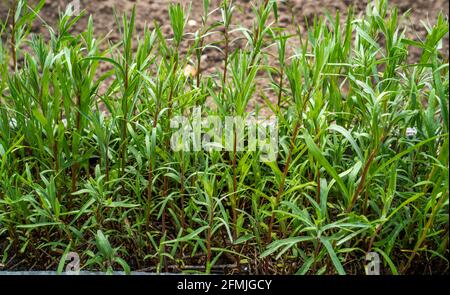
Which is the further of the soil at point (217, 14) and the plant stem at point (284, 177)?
the soil at point (217, 14)

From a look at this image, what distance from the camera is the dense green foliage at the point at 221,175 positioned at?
5.71 feet

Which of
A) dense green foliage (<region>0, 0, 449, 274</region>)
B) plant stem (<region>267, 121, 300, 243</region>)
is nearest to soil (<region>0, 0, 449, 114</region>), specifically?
dense green foliage (<region>0, 0, 449, 274</region>)

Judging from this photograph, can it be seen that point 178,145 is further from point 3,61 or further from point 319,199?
point 3,61

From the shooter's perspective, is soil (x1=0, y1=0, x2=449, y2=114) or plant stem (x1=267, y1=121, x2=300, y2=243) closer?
plant stem (x1=267, y1=121, x2=300, y2=243)

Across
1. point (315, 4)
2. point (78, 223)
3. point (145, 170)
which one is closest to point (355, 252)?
point (145, 170)

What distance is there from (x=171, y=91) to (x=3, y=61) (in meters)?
0.54

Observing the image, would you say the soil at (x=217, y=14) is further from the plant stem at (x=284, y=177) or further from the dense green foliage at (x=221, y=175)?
the plant stem at (x=284, y=177)

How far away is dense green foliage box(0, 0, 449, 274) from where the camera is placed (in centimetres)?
174

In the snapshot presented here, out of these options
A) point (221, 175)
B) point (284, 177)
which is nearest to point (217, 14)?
point (221, 175)

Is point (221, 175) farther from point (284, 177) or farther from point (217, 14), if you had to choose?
point (217, 14)

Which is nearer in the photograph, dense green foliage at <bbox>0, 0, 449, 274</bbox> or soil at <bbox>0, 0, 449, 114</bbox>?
dense green foliage at <bbox>0, 0, 449, 274</bbox>

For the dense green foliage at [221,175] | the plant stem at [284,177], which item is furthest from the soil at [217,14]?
the plant stem at [284,177]

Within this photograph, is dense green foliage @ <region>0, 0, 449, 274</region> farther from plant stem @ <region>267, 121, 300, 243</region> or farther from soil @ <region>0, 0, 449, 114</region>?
soil @ <region>0, 0, 449, 114</region>

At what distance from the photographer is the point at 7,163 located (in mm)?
1925
